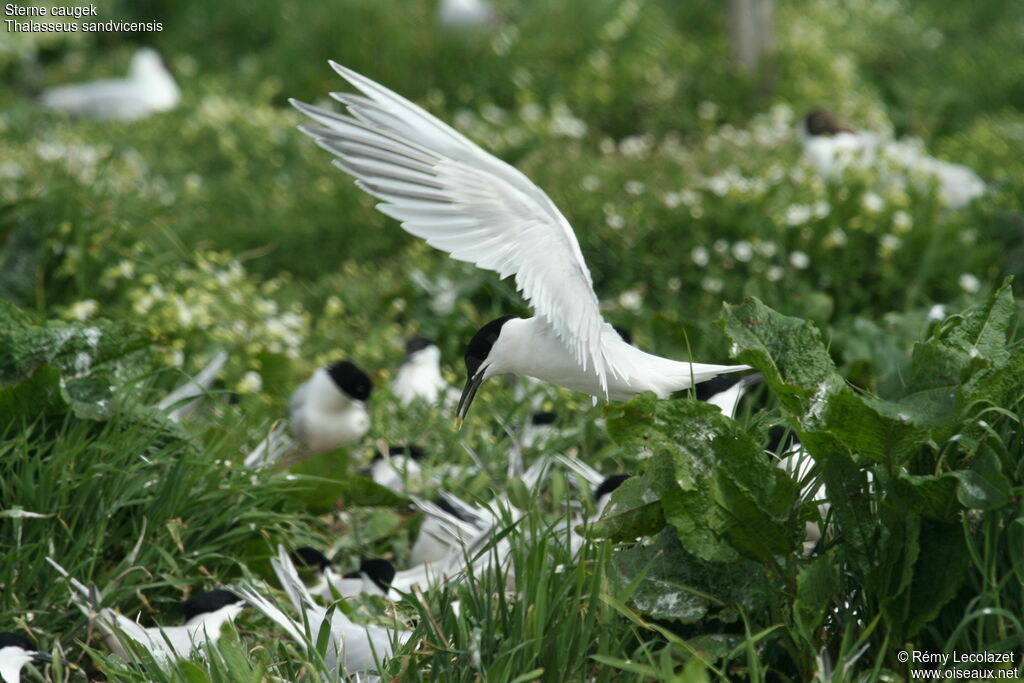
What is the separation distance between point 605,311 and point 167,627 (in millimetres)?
2368

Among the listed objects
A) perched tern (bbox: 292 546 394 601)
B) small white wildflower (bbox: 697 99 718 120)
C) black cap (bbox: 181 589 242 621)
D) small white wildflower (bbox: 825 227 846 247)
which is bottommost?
perched tern (bbox: 292 546 394 601)

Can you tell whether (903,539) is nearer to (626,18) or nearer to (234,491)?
(234,491)

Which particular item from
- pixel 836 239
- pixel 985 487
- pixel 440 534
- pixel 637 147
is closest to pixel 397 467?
pixel 440 534

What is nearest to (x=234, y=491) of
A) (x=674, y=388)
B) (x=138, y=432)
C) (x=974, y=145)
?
(x=138, y=432)

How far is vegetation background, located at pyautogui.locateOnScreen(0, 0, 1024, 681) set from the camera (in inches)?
86.9

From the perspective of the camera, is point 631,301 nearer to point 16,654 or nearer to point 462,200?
point 462,200

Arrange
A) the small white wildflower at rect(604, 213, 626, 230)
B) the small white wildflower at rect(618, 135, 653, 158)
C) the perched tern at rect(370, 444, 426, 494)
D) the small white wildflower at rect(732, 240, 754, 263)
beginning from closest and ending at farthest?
→ the perched tern at rect(370, 444, 426, 494) < the small white wildflower at rect(732, 240, 754, 263) < the small white wildflower at rect(604, 213, 626, 230) < the small white wildflower at rect(618, 135, 653, 158)

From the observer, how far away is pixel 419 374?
4.20 metres

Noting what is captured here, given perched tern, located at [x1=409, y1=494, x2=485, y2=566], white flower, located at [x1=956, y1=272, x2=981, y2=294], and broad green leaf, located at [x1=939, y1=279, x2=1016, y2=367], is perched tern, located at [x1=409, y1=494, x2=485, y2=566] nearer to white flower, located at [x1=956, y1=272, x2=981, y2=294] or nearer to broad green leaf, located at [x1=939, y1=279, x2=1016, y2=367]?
broad green leaf, located at [x1=939, y1=279, x2=1016, y2=367]

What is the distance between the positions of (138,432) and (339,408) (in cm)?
98

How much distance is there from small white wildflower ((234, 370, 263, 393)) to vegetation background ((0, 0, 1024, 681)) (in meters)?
0.02

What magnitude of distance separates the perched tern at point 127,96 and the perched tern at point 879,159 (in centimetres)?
463

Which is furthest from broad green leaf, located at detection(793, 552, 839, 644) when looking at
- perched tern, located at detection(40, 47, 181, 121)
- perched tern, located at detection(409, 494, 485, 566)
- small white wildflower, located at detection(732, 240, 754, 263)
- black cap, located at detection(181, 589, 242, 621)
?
perched tern, located at detection(40, 47, 181, 121)

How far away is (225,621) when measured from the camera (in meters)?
2.60
